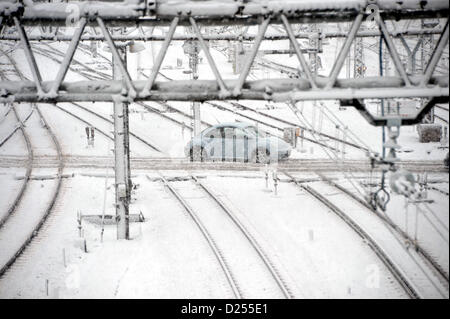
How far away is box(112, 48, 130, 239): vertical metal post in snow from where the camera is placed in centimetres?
1041

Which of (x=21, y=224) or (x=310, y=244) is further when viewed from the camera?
(x=21, y=224)

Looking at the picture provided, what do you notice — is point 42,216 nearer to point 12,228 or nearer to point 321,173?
point 12,228

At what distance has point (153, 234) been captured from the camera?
37.4 ft

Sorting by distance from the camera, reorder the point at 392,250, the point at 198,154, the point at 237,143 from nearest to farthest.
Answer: the point at 392,250
the point at 237,143
the point at 198,154

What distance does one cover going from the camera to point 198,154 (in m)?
18.1

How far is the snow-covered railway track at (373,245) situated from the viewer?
8.19 metres

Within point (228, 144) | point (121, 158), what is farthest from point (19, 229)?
point (228, 144)

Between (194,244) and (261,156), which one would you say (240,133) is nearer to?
(261,156)

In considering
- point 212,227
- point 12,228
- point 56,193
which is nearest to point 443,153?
point 212,227

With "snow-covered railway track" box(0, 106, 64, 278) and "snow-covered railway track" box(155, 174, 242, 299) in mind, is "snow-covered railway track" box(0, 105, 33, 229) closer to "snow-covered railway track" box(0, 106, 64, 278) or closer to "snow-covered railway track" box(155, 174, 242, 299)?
"snow-covered railway track" box(0, 106, 64, 278)

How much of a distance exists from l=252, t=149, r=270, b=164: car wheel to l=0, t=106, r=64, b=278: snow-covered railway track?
6.73 metres

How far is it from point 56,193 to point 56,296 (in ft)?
20.8

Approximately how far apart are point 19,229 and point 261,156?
8619 millimetres

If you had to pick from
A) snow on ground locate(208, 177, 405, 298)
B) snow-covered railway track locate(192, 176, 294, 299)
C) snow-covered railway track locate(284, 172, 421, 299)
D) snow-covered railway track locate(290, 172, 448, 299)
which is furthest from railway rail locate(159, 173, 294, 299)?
snow-covered railway track locate(290, 172, 448, 299)
